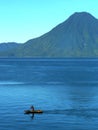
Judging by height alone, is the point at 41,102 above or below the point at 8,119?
above

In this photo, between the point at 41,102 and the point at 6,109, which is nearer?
the point at 6,109

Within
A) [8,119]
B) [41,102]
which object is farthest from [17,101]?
[8,119]

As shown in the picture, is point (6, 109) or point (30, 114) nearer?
point (30, 114)

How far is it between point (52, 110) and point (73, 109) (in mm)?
5620

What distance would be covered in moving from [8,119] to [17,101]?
2430cm

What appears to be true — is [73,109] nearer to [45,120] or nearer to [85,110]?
[85,110]

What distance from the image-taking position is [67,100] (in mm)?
117000

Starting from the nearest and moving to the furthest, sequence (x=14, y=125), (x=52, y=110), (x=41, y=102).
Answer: (x=14, y=125)
(x=52, y=110)
(x=41, y=102)

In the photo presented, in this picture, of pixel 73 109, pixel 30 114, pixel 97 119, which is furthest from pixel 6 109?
pixel 97 119

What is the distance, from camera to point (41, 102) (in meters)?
110

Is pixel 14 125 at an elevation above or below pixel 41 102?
below

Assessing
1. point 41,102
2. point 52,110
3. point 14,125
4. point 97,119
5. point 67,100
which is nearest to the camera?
point 14,125

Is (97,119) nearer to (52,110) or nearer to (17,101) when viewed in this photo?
(52,110)

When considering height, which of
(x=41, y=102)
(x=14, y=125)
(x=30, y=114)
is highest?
(x=41, y=102)
